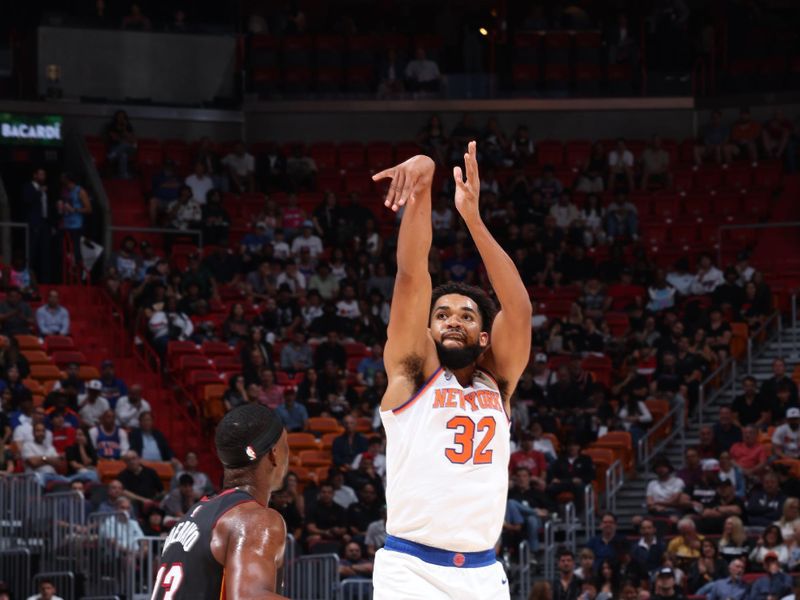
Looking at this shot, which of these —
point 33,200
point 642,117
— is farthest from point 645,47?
point 33,200

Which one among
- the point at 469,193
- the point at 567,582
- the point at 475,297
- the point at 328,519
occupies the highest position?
the point at 469,193

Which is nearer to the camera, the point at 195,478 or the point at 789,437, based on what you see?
the point at 195,478

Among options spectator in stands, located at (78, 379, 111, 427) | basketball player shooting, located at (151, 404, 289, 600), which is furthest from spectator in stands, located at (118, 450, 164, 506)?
→ basketball player shooting, located at (151, 404, 289, 600)

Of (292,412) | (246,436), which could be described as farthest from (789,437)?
(246,436)

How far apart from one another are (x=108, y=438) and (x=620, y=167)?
40.6 ft

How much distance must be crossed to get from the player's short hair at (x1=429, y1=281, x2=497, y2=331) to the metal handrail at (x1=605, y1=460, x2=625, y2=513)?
12631mm

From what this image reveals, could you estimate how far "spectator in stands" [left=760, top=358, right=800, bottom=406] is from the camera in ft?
67.3

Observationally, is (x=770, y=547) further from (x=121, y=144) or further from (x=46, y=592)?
(x=121, y=144)

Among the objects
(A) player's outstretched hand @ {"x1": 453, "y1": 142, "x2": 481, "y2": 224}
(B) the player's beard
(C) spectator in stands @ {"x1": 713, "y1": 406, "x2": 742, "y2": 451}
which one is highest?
(A) player's outstretched hand @ {"x1": 453, "y1": 142, "x2": 481, "y2": 224}

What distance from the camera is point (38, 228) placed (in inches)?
977

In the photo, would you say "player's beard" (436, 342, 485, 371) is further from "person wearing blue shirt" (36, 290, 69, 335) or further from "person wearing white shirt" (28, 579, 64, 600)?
"person wearing blue shirt" (36, 290, 69, 335)

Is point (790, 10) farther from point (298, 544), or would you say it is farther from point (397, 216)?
point (298, 544)

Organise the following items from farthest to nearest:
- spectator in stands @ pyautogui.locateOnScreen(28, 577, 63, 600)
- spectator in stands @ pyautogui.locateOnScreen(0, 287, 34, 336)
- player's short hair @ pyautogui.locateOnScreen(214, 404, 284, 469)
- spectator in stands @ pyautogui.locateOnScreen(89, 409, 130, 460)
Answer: spectator in stands @ pyautogui.locateOnScreen(0, 287, 34, 336)
spectator in stands @ pyautogui.locateOnScreen(89, 409, 130, 460)
spectator in stands @ pyautogui.locateOnScreen(28, 577, 63, 600)
player's short hair @ pyautogui.locateOnScreen(214, 404, 284, 469)

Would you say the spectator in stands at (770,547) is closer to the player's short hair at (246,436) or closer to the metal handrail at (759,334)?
the metal handrail at (759,334)
